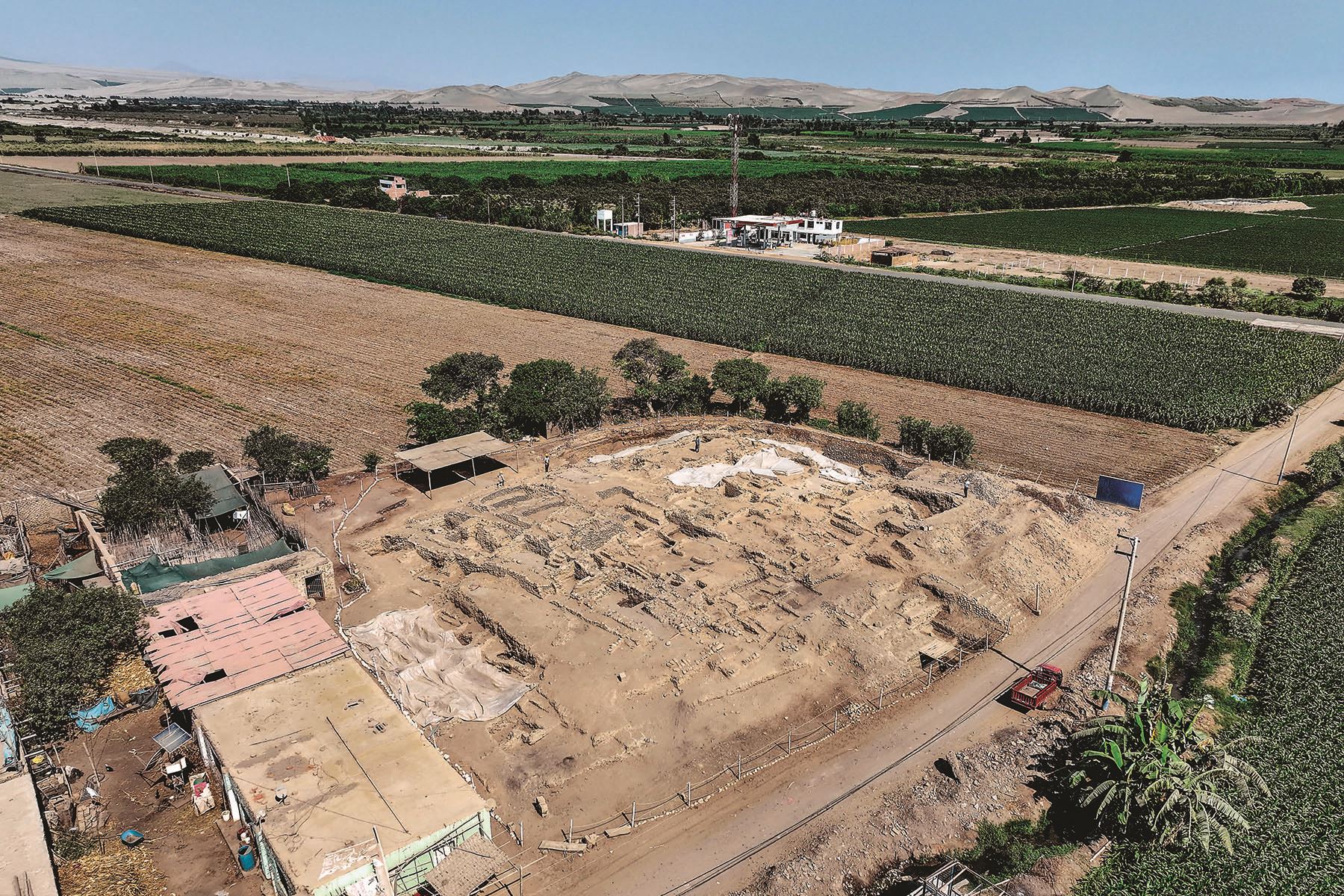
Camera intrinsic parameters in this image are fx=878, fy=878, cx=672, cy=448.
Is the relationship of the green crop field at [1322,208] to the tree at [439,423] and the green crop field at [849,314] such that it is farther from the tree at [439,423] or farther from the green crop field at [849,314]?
the tree at [439,423]

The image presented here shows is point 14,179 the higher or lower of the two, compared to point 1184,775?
higher

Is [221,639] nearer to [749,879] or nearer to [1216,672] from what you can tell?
[749,879]

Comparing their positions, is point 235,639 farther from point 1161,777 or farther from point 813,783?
point 1161,777

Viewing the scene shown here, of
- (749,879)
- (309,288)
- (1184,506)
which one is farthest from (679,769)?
(309,288)

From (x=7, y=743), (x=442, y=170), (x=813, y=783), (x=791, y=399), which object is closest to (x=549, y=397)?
(x=791, y=399)

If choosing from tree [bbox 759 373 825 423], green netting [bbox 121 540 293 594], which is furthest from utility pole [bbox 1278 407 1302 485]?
green netting [bbox 121 540 293 594]

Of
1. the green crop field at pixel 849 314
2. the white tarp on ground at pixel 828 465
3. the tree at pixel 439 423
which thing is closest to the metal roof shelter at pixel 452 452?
the tree at pixel 439 423

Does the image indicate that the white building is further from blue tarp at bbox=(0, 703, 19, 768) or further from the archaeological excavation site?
blue tarp at bbox=(0, 703, 19, 768)
